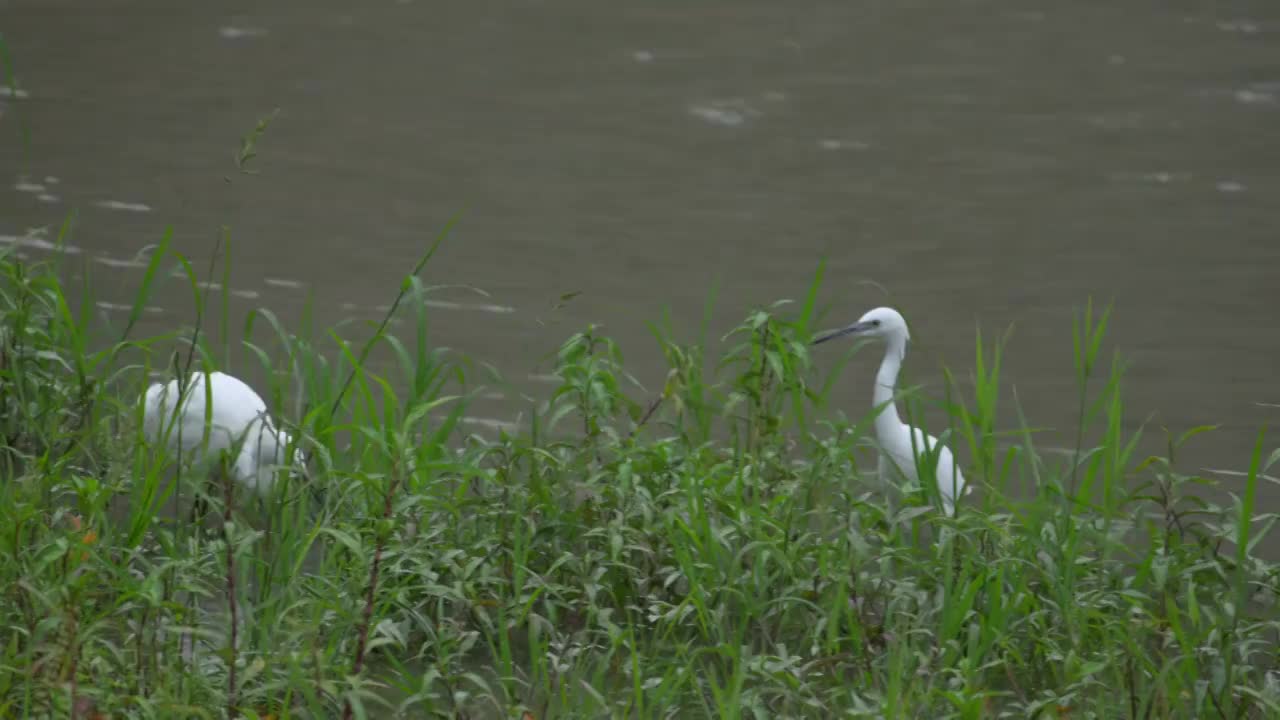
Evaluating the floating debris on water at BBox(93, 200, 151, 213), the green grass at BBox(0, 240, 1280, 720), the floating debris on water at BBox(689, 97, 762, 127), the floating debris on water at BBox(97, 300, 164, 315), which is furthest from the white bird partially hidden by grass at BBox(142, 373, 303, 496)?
the floating debris on water at BBox(689, 97, 762, 127)

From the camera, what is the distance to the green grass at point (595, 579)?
3.14 metres

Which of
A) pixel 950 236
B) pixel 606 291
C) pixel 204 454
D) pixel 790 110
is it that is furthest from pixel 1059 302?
pixel 204 454

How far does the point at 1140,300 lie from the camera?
21.9ft

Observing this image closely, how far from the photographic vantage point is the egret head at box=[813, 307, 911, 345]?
4.98 metres

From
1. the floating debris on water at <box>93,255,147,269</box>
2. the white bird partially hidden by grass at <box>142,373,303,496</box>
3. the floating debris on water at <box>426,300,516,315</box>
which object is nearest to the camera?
the white bird partially hidden by grass at <box>142,373,303,496</box>

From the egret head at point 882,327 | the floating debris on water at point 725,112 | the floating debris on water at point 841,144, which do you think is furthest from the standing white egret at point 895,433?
the floating debris on water at point 725,112

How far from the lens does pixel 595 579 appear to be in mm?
3600

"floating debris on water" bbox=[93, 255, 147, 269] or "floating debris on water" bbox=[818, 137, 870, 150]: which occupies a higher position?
"floating debris on water" bbox=[818, 137, 870, 150]

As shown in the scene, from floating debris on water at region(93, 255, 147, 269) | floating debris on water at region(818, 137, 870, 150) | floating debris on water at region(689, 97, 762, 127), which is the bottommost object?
floating debris on water at region(93, 255, 147, 269)

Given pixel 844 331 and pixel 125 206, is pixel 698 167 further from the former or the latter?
pixel 844 331

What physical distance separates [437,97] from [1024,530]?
5.71 m

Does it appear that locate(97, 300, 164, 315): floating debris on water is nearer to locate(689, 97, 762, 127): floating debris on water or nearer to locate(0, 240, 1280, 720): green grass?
locate(0, 240, 1280, 720): green grass

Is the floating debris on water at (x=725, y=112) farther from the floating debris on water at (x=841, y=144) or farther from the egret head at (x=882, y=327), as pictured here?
the egret head at (x=882, y=327)

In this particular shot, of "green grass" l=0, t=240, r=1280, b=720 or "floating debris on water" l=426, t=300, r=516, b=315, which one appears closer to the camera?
"green grass" l=0, t=240, r=1280, b=720
